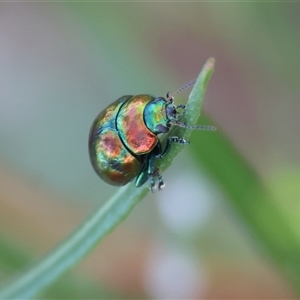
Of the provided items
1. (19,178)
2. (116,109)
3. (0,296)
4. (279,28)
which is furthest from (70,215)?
(279,28)

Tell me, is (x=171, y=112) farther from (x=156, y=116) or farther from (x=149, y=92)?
(x=149, y=92)

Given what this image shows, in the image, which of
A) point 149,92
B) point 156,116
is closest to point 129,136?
point 156,116

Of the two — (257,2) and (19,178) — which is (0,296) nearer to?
(19,178)

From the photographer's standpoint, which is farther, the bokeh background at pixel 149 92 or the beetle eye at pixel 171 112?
the bokeh background at pixel 149 92

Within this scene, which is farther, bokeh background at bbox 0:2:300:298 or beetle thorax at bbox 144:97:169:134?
bokeh background at bbox 0:2:300:298

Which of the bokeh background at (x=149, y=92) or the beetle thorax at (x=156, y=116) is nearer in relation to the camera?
the beetle thorax at (x=156, y=116)
